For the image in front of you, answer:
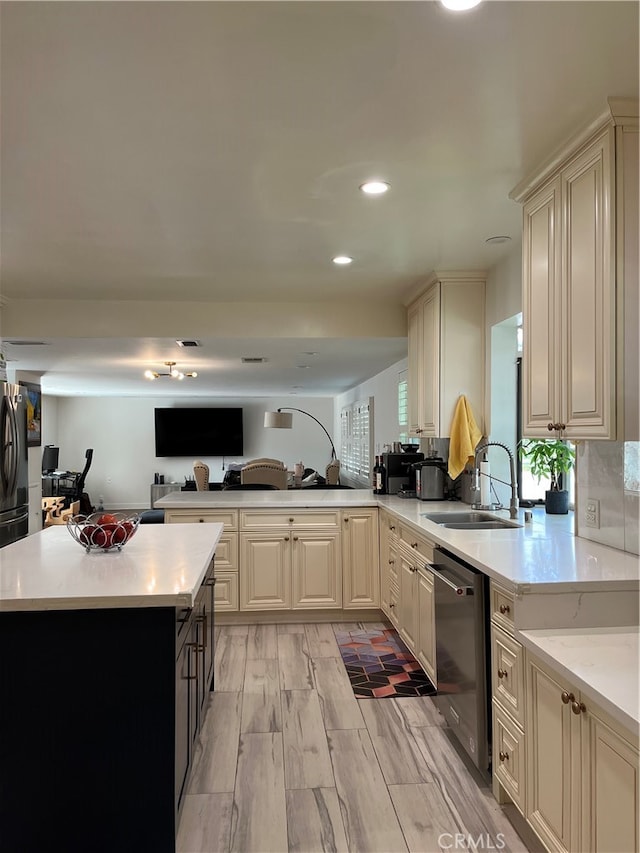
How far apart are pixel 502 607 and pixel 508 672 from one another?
8.6 inches

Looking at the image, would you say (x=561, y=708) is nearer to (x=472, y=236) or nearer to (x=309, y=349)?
(x=472, y=236)

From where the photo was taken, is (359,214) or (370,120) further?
(359,214)

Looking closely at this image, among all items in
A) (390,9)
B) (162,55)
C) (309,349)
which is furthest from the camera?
(309,349)

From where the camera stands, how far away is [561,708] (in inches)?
66.1

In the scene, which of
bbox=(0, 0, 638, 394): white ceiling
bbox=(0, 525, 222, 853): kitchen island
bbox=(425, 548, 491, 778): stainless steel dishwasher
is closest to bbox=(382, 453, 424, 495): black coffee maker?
bbox=(0, 0, 638, 394): white ceiling

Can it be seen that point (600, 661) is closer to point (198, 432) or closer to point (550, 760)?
point (550, 760)

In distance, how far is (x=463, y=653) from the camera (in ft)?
7.95

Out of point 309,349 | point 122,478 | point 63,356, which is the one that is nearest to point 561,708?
point 309,349

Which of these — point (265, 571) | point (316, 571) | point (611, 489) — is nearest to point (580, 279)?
point (611, 489)

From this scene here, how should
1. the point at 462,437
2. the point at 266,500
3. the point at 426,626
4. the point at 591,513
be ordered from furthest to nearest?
the point at 266,500 < the point at 462,437 < the point at 426,626 < the point at 591,513

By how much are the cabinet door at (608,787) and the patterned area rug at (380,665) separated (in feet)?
5.55

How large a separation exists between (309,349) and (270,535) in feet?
5.86

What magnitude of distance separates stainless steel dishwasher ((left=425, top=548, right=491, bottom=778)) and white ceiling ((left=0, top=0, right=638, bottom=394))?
1.61 metres

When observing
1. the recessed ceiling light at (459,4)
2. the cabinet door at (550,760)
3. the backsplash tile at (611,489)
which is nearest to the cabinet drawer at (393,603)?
the backsplash tile at (611,489)
